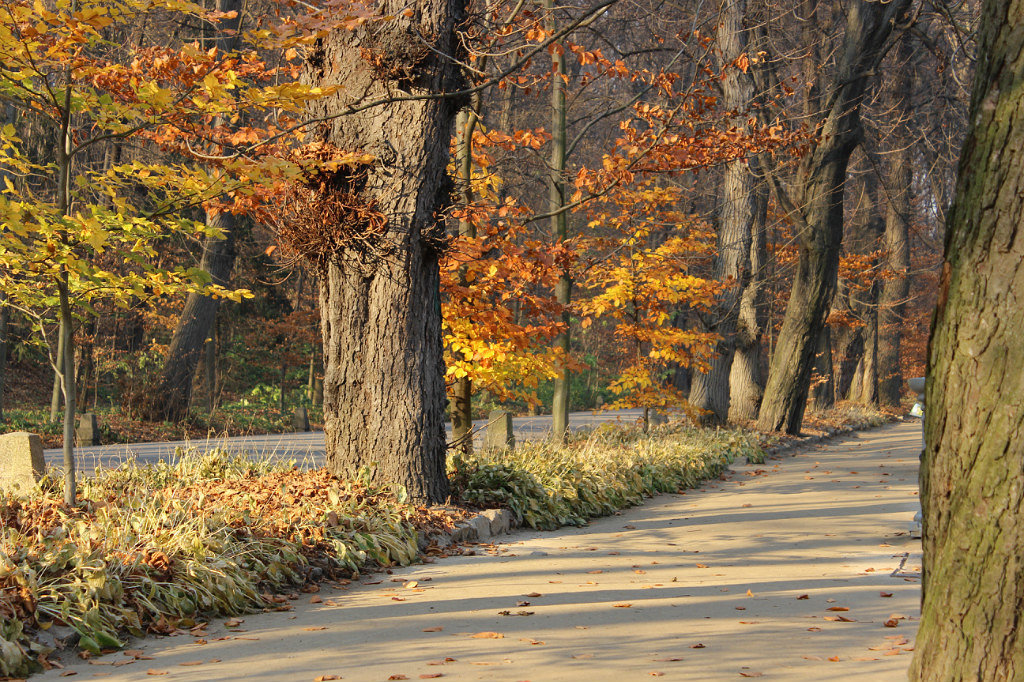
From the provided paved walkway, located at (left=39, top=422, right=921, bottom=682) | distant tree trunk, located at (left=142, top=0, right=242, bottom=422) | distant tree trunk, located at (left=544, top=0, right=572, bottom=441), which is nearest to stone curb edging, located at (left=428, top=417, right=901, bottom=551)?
paved walkway, located at (left=39, top=422, right=921, bottom=682)

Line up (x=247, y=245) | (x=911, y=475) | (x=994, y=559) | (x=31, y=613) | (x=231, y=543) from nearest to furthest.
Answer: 1. (x=994, y=559)
2. (x=31, y=613)
3. (x=231, y=543)
4. (x=911, y=475)
5. (x=247, y=245)

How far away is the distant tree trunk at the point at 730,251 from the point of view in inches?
645

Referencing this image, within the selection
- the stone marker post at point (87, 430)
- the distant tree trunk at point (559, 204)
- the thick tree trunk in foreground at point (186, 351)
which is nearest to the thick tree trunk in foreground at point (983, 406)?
the distant tree trunk at point (559, 204)

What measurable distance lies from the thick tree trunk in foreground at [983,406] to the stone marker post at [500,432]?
7787mm

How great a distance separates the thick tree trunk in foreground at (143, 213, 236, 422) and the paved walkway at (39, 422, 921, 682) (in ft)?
36.5

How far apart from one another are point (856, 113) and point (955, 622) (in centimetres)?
1459

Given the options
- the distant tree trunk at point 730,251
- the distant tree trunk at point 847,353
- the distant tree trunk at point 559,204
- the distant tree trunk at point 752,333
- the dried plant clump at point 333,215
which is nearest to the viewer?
the dried plant clump at point 333,215

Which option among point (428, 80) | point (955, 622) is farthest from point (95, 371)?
point (955, 622)

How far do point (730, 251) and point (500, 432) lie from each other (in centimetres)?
805

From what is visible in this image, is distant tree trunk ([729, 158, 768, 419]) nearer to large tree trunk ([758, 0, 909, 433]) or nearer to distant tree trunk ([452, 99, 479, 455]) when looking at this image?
large tree trunk ([758, 0, 909, 433])

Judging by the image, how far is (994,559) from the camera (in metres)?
2.79

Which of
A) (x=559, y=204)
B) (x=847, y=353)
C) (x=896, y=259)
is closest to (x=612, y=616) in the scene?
(x=559, y=204)

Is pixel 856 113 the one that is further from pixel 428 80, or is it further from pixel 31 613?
pixel 31 613

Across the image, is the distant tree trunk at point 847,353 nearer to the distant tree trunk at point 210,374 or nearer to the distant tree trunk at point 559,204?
the distant tree trunk at point 559,204
